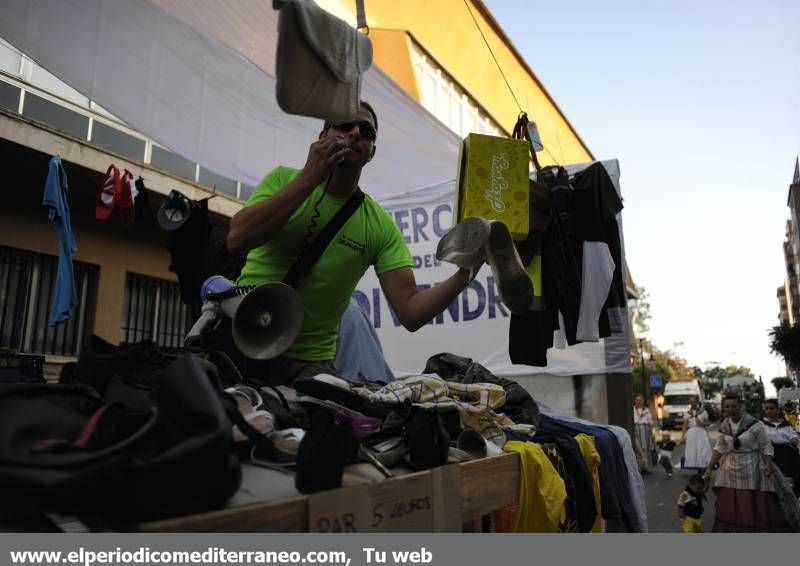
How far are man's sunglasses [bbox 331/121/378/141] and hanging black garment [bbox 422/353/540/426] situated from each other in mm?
1353

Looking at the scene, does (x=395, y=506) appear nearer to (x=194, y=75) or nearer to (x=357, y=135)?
(x=357, y=135)

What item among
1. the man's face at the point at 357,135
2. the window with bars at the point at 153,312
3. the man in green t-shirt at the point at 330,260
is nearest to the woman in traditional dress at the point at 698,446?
the window with bars at the point at 153,312

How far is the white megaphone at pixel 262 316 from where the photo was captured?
1.75m

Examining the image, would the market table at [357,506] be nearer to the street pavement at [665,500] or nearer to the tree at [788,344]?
the street pavement at [665,500]

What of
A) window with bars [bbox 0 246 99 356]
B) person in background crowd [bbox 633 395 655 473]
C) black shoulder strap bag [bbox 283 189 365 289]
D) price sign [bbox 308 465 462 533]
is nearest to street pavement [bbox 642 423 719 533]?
person in background crowd [bbox 633 395 655 473]

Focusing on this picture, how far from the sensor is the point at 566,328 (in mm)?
3545

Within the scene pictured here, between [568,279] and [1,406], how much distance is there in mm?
3010

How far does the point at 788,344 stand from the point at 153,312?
3095 centimetres

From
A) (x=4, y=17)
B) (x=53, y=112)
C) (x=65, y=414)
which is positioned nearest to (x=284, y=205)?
(x=65, y=414)

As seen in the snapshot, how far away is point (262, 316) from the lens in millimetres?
1791

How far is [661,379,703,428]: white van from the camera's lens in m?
33.4

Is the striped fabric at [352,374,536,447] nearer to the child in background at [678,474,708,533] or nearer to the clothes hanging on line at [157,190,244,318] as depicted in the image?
the clothes hanging on line at [157,190,244,318]
